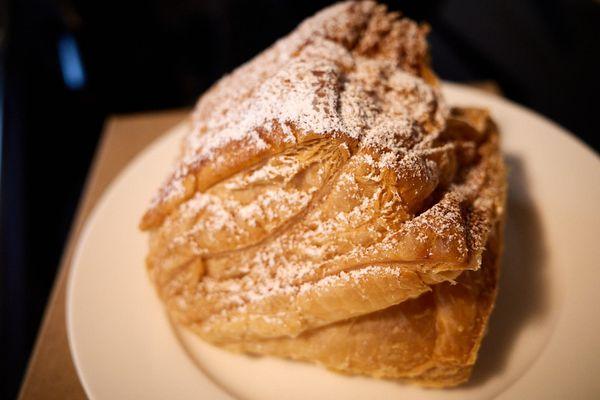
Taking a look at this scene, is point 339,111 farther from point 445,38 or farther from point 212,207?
point 445,38

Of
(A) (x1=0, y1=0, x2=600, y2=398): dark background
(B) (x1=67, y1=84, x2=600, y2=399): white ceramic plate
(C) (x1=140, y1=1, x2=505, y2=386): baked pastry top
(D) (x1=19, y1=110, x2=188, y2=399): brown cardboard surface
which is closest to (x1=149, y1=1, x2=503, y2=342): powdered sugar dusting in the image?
(C) (x1=140, y1=1, x2=505, y2=386): baked pastry top

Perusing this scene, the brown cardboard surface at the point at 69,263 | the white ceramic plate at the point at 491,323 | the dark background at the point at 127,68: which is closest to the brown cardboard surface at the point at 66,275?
the brown cardboard surface at the point at 69,263

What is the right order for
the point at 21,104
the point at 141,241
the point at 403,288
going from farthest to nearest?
the point at 21,104 → the point at 141,241 → the point at 403,288

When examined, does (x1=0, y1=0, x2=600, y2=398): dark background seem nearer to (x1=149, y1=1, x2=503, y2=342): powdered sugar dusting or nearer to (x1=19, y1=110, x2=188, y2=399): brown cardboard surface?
(x1=19, y1=110, x2=188, y2=399): brown cardboard surface

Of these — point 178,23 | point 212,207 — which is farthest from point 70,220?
point 212,207

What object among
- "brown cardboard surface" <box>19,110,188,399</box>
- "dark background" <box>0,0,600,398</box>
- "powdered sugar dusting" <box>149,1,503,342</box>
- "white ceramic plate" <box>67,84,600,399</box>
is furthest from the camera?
"dark background" <box>0,0,600,398</box>

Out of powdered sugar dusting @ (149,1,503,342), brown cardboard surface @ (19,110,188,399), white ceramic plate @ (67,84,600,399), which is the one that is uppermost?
powdered sugar dusting @ (149,1,503,342)

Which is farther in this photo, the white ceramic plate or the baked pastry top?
the white ceramic plate

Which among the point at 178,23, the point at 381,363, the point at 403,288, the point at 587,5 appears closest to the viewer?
the point at 403,288
